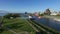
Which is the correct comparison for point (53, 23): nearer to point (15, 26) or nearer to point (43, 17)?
point (43, 17)

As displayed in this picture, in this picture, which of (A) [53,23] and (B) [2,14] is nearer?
(B) [2,14]

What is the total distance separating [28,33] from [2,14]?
0.83m

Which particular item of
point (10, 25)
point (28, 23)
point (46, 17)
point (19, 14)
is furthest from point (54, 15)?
point (10, 25)

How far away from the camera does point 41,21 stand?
10.5ft

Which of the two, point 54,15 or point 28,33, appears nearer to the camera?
point 28,33

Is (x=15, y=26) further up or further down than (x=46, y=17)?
further down

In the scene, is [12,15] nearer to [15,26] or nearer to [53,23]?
[15,26]

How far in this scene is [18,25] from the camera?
10.6 ft

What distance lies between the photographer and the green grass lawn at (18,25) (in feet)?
10.3

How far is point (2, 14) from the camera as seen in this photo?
3.18 m

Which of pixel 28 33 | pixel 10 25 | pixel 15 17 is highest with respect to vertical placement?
pixel 15 17

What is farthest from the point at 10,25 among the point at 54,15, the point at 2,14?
the point at 54,15

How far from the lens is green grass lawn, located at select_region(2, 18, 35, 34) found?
3.13m

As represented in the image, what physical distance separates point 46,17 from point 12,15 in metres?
0.87
